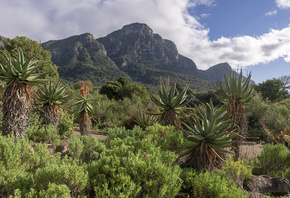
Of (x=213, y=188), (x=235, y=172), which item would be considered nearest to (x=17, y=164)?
(x=213, y=188)

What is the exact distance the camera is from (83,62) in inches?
3893

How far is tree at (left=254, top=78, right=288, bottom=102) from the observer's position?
36031 millimetres

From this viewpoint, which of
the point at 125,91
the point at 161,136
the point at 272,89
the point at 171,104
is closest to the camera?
the point at 161,136

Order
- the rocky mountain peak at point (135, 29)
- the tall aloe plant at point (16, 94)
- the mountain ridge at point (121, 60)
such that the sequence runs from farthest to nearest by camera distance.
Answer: the rocky mountain peak at point (135, 29), the mountain ridge at point (121, 60), the tall aloe plant at point (16, 94)

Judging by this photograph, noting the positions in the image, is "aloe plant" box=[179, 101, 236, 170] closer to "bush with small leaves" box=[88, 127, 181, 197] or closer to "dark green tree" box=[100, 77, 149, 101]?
"bush with small leaves" box=[88, 127, 181, 197]

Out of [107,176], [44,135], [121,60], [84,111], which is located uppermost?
[121,60]

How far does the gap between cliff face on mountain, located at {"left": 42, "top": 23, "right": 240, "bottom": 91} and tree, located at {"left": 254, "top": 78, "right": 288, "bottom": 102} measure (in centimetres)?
2222

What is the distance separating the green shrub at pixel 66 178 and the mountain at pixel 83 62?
80.1 meters

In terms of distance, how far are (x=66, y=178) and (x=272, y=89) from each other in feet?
143

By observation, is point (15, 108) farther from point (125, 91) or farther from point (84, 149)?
point (125, 91)

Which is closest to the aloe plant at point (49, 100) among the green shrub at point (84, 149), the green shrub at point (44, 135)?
the green shrub at point (44, 135)

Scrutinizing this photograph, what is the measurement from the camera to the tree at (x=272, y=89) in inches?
1419

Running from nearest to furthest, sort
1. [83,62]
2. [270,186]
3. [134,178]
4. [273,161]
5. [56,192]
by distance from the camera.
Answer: [56,192], [134,178], [270,186], [273,161], [83,62]

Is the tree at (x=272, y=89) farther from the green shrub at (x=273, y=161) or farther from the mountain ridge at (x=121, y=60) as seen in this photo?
the green shrub at (x=273, y=161)
